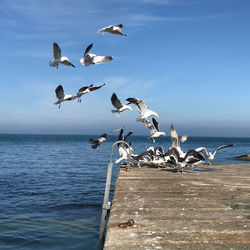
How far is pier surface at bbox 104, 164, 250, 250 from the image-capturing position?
3727mm

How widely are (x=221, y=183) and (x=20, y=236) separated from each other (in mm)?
5866

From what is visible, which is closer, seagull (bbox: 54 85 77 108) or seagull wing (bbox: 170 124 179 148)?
seagull (bbox: 54 85 77 108)

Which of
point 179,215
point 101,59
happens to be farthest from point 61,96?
point 179,215

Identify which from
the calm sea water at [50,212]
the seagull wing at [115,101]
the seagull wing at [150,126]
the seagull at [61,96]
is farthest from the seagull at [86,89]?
the calm sea water at [50,212]

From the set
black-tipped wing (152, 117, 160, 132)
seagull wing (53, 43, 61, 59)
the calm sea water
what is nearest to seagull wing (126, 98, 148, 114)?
black-tipped wing (152, 117, 160, 132)

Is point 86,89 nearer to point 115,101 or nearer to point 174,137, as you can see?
point 115,101

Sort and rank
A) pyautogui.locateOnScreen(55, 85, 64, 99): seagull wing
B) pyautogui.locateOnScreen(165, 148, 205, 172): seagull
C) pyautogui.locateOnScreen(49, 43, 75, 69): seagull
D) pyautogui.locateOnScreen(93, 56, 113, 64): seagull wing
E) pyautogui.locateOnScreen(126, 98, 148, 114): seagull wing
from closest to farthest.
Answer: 1. pyautogui.locateOnScreen(93, 56, 113, 64): seagull wing
2. pyautogui.locateOnScreen(49, 43, 75, 69): seagull
3. pyautogui.locateOnScreen(55, 85, 64, 99): seagull wing
4. pyautogui.locateOnScreen(126, 98, 148, 114): seagull wing
5. pyautogui.locateOnScreen(165, 148, 205, 172): seagull

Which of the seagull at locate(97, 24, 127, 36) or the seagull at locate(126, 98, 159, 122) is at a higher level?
the seagull at locate(97, 24, 127, 36)

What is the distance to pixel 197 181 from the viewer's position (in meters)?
7.45

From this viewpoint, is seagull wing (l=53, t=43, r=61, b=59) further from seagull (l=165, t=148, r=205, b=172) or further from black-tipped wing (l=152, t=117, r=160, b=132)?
seagull (l=165, t=148, r=205, b=172)

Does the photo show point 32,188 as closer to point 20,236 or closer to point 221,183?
point 20,236

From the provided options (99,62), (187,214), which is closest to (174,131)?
(99,62)

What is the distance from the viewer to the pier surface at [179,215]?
147 inches

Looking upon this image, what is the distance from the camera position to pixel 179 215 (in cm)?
467
